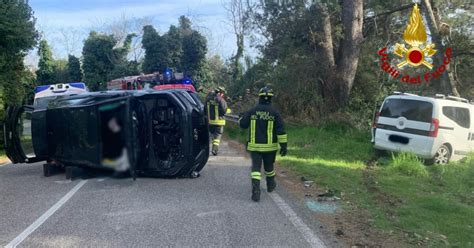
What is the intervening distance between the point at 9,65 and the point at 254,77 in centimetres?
1150

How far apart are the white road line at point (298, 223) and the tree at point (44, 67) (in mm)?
39570

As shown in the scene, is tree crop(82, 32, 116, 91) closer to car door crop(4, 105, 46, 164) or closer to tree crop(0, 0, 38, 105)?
tree crop(0, 0, 38, 105)

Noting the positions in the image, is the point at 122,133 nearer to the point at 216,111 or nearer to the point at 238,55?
the point at 216,111

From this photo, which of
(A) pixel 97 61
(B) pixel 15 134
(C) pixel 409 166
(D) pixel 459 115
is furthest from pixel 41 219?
(A) pixel 97 61

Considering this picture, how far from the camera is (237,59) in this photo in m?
31.1

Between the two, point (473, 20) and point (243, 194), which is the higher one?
point (473, 20)

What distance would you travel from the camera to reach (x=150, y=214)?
20.9 ft

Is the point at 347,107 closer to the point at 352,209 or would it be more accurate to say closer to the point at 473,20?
the point at 473,20

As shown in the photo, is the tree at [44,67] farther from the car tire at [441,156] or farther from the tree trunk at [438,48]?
the car tire at [441,156]

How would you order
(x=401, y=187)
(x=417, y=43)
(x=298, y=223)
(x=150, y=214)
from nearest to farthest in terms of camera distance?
(x=298, y=223)
(x=150, y=214)
(x=401, y=187)
(x=417, y=43)

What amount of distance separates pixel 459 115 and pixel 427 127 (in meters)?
1.20

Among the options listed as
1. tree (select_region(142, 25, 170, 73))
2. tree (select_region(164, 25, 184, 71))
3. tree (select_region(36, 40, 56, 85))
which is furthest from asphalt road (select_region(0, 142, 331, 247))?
tree (select_region(36, 40, 56, 85))

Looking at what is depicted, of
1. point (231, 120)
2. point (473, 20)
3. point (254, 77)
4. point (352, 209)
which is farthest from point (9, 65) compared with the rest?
point (473, 20)

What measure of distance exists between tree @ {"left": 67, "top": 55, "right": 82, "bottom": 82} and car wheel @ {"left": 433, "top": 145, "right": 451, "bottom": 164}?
3823cm
